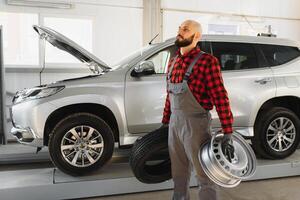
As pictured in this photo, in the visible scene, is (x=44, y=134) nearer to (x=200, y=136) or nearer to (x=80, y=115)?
(x=80, y=115)

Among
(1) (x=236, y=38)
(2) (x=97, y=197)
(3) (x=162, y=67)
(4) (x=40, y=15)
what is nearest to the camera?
(2) (x=97, y=197)

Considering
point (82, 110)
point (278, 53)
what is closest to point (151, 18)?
point (278, 53)

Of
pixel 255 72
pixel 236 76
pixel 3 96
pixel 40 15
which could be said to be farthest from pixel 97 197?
pixel 40 15

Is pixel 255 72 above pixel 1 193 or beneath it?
above

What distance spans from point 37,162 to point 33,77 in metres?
2.40

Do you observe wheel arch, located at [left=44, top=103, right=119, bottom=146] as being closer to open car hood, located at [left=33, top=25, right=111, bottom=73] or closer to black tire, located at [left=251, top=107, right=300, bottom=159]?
open car hood, located at [left=33, top=25, right=111, bottom=73]

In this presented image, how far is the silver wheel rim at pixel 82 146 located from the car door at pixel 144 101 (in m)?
0.41

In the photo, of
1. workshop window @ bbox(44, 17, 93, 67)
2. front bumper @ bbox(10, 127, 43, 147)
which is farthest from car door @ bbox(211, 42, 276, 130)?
workshop window @ bbox(44, 17, 93, 67)

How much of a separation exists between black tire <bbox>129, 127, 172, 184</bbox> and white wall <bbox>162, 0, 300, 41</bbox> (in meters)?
4.33

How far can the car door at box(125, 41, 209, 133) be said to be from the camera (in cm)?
368

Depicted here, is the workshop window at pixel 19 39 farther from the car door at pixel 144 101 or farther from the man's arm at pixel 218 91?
the man's arm at pixel 218 91

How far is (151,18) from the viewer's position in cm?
682

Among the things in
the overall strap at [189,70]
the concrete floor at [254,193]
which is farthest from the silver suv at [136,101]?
the overall strap at [189,70]

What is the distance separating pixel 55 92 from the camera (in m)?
3.49
